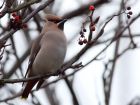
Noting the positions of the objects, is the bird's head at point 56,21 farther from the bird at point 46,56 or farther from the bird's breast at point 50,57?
the bird's breast at point 50,57

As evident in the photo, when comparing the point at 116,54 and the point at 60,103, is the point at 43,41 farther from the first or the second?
the point at 60,103

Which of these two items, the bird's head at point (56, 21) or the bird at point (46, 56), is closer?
the bird at point (46, 56)

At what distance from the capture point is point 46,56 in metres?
4.47

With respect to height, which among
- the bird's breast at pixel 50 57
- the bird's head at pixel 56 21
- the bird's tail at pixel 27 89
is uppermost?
the bird's head at pixel 56 21

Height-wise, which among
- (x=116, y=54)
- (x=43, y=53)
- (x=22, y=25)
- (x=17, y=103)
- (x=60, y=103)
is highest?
(x=22, y=25)

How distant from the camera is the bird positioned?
4375 millimetres

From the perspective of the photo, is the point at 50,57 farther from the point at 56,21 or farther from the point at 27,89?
the point at 56,21

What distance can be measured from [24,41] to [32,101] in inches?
106

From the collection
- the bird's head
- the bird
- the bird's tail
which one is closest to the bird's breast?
the bird

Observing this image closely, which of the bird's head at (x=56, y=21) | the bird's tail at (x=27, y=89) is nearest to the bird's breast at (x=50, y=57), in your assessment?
the bird's tail at (x=27, y=89)

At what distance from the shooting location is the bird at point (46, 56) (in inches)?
172

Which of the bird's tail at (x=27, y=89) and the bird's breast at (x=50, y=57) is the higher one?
the bird's breast at (x=50, y=57)

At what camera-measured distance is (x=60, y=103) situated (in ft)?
20.0

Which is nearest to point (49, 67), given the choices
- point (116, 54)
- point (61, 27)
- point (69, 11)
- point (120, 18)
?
point (61, 27)
